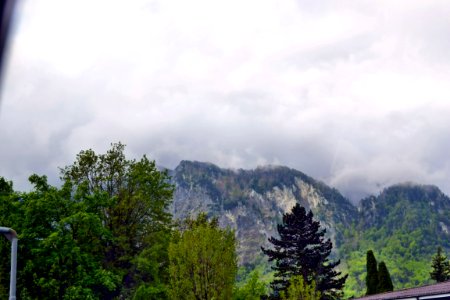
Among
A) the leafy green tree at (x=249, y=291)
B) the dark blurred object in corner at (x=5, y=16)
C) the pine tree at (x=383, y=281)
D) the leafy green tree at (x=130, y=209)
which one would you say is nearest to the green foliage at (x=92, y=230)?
→ the leafy green tree at (x=130, y=209)

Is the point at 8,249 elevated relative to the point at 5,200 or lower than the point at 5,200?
lower

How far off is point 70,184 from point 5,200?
4865 mm

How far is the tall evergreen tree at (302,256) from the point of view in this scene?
65125mm

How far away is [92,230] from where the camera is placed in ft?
129

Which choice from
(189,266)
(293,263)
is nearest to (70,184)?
(189,266)

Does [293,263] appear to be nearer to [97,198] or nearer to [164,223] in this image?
[164,223]

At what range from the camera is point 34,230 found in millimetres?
37844

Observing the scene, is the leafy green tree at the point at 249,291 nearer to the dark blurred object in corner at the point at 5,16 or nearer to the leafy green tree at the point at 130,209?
the leafy green tree at the point at 130,209

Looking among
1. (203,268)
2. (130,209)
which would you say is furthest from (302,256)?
(203,268)

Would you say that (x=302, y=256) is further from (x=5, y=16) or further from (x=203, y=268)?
(x=5, y=16)

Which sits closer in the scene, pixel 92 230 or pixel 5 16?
pixel 5 16

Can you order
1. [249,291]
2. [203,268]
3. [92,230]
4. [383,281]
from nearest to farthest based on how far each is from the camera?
[203,268] < [92,230] < [249,291] < [383,281]

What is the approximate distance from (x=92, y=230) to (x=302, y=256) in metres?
33.1

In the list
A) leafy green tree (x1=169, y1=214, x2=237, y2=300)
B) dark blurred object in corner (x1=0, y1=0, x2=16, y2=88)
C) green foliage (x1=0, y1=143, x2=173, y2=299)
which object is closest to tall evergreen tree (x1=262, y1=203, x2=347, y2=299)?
green foliage (x1=0, y1=143, x2=173, y2=299)
